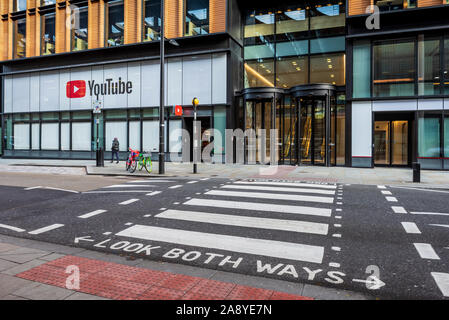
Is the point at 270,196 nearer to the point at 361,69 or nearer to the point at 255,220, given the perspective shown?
the point at 255,220

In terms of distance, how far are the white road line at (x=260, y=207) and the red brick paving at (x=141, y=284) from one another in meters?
3.70

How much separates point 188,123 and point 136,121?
411 cm

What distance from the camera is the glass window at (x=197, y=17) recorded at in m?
21.7

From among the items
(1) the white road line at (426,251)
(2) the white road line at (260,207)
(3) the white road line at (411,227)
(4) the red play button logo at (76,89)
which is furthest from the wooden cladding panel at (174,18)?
(1) the white road line at (426,251)

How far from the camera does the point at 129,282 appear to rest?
3.65m

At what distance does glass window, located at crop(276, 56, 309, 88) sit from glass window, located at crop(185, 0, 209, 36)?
554 cm

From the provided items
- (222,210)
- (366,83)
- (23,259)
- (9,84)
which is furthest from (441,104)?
(9,84)

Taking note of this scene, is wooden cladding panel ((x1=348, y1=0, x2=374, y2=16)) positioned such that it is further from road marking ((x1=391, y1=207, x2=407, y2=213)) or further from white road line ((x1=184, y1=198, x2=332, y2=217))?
white road line ((x1=184, y1=198, x2=332, y2=217))

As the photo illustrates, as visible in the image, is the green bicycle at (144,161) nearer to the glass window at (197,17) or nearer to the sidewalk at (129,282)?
the glass window at (197,17)

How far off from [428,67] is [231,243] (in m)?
18.1

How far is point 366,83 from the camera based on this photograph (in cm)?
1867

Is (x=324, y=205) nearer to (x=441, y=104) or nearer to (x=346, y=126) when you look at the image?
(x=346, y=126)

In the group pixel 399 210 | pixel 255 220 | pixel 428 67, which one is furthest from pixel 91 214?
pixel 428 67

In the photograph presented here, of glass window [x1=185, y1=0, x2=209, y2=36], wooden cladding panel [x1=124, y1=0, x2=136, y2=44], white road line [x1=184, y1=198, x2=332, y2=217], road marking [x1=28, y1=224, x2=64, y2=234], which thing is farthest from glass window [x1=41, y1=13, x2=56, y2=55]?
road marking [x1=28, y1=224, x2=64, y2=234]
